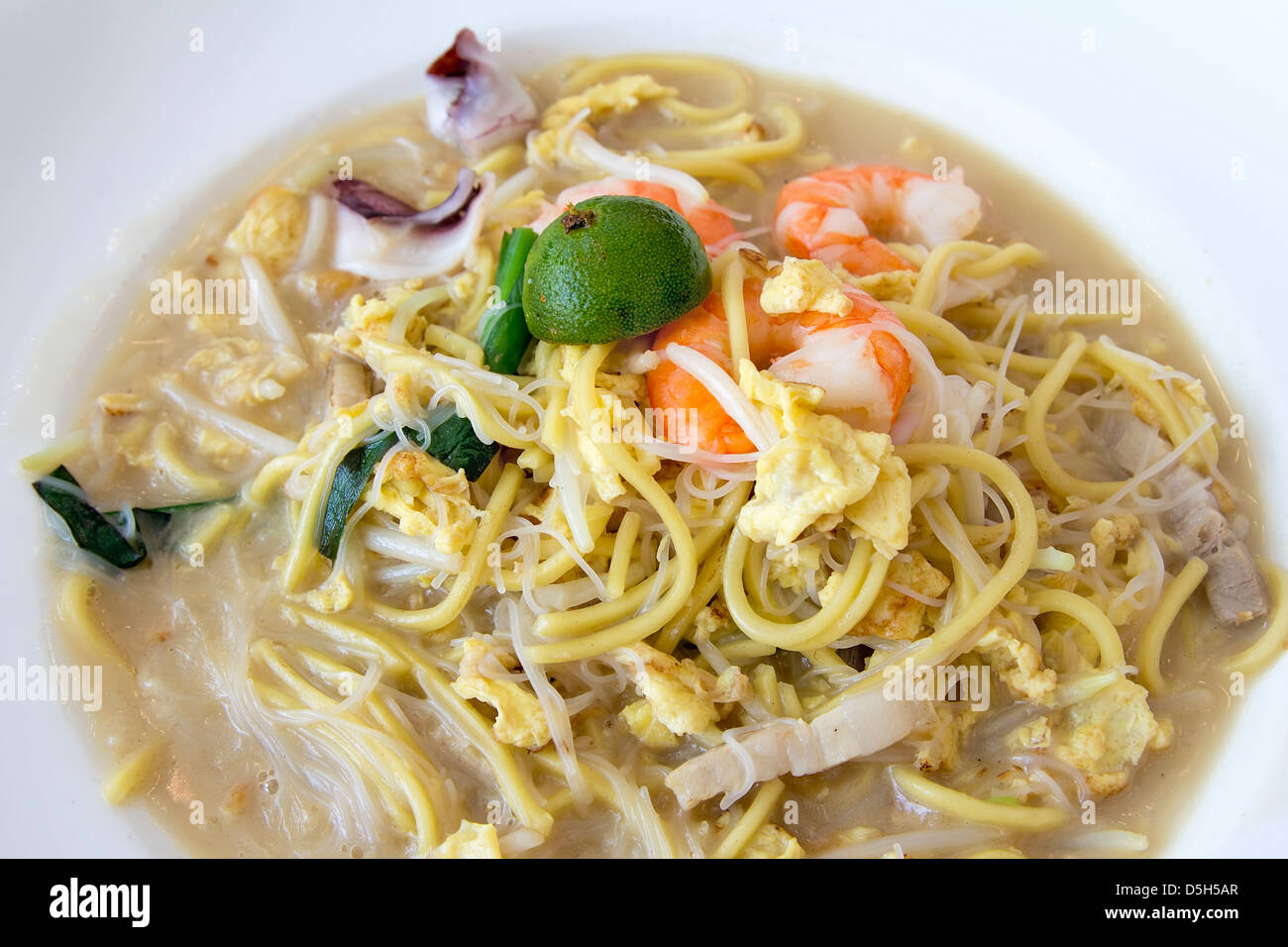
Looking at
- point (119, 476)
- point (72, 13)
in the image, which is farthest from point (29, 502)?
point (72, 13)

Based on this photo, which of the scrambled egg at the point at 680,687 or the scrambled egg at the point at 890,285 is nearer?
the scrambled egg at the point at 680,687

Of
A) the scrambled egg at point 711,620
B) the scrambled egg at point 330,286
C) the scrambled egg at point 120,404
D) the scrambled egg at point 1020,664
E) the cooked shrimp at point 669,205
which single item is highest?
the cooked shrimp at point 669,205

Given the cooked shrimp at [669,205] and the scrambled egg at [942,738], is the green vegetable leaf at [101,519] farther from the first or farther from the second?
the scrambled egg at [942,738]

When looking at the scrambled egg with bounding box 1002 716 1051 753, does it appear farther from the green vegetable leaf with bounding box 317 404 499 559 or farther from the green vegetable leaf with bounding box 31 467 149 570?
the green vegetable leaf with bounding box 31 467 149 570

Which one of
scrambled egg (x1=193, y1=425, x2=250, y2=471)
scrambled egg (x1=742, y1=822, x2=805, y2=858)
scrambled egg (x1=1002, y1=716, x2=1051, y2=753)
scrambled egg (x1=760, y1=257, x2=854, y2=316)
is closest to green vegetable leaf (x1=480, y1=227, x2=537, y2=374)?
scrambled egg (x1=760, y1=257, x2=854, y2=316)

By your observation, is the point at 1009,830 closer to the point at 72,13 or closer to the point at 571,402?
the point at 571,402

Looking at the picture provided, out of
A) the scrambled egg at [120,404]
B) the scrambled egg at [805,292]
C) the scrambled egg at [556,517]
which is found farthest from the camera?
the scrambled egg at [120,404]

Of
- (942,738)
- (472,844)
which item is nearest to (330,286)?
(472,844)

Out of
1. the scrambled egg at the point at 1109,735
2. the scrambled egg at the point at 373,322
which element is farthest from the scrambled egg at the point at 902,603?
the scrambled egg at the point at 373,322
